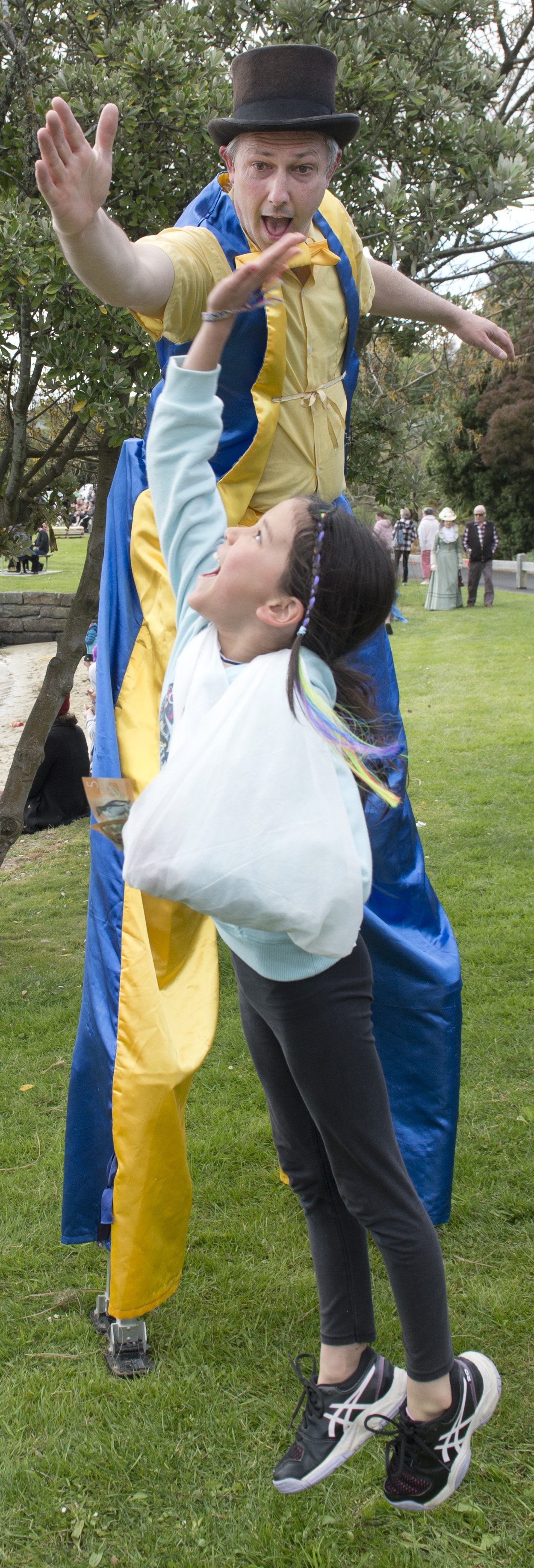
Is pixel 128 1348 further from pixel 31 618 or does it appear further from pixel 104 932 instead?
pixel 31 618

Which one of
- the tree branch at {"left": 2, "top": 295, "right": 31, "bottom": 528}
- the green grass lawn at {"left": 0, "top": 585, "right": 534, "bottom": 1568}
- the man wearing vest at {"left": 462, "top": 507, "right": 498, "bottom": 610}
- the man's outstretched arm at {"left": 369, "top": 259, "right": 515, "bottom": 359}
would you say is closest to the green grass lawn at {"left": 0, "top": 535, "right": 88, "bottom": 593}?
the man wearing vest at {"left": 462, "top": 507, "right": 498, "bottom": 610}

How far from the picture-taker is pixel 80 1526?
1983 millimetres

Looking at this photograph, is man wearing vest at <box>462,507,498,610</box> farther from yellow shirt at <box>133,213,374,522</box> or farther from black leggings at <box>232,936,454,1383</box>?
black leggings at <box>232,936,454,1383</box>

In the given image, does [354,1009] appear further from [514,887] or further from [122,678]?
[514,887]

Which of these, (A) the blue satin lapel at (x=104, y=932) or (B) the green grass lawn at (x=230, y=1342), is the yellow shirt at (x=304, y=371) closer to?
(A) the blue satin lapel at (x=104, y=932)

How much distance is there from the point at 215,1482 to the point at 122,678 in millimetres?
1568

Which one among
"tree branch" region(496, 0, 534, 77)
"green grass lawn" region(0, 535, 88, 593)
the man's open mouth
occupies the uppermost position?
"tree branch" region(496, 0, 534, 77)

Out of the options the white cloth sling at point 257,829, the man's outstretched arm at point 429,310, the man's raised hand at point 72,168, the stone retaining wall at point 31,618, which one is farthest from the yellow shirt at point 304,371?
the stone retaining wall at point 31,618

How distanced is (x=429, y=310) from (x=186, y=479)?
3.80 feet

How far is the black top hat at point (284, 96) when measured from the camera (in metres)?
1.97

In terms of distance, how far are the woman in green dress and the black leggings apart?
16.8m

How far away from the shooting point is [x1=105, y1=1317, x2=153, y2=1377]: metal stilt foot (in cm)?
237

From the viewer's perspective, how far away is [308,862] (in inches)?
57.7

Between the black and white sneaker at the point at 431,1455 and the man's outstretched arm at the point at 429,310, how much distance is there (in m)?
2.12
